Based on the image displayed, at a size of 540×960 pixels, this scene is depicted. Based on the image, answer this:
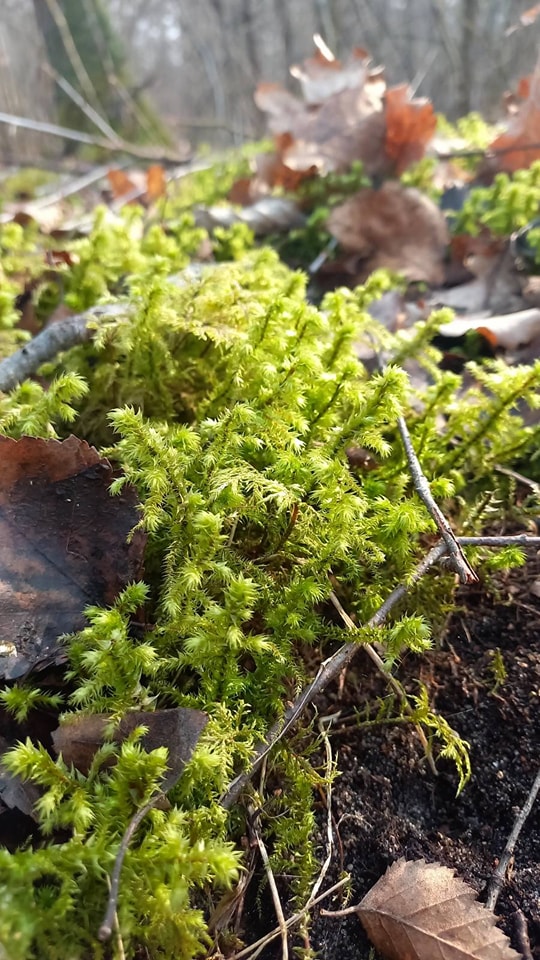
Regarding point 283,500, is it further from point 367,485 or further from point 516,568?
point 516,568

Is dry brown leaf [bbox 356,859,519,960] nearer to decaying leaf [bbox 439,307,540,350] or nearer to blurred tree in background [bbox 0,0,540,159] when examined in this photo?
decaying leaf [bbox 439,307,540,350]

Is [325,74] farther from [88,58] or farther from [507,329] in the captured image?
[88,58]

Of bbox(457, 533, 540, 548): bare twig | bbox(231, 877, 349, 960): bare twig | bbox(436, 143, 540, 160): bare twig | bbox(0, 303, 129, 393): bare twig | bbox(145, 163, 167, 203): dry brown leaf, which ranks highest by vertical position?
bbox(436, 143, 540, 160): bare twig

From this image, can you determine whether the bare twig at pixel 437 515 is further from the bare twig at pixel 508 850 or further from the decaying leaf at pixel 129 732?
the decaying leaf at pixel 129 732

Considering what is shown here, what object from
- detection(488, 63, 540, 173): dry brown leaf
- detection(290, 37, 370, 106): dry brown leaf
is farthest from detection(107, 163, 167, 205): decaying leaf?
detection(488, 63, 540, 173): dry brown leaf

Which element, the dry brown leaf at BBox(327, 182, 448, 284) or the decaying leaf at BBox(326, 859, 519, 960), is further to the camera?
the dry brown leaf at BBox(327, 182, 448, 284)

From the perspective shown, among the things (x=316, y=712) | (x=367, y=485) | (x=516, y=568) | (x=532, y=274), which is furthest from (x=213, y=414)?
(x=532, y=274)
